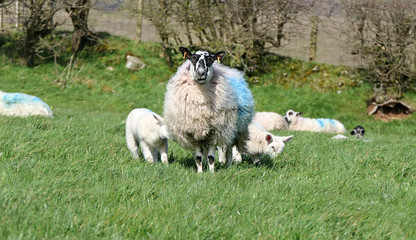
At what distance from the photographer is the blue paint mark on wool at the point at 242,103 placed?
5.46 metres

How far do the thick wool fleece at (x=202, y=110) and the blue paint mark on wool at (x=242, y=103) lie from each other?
12 millimetres

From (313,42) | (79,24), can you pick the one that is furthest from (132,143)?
(313,42)

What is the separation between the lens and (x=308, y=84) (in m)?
16.8

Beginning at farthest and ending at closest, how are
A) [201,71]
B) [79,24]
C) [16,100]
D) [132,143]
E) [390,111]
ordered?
[79,24] < [390,111] < [16,100] < [132,143] < [201,71]

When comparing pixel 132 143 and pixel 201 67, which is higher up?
pixel 201 67

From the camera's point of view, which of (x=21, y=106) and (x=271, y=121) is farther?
(x=271, y=121)

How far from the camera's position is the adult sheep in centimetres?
510

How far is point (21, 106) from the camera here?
905 centimetres

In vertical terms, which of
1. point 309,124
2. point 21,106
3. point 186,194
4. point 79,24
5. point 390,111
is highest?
point 79,24

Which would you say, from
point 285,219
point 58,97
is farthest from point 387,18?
point 285,219

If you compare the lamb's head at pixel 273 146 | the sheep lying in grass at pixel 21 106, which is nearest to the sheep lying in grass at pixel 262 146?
the lamb's head at pixel 273 146

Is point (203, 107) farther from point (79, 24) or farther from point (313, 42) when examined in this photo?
point (313, 42)

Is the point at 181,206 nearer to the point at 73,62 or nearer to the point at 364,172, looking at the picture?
the point at 364,172

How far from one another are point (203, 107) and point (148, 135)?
1055 millimetres
